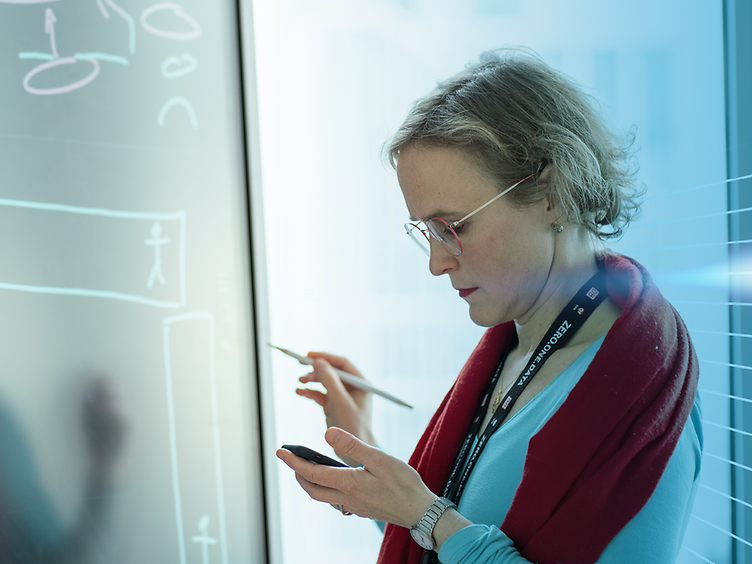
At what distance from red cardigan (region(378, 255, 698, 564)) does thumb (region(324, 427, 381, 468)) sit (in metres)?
0.18

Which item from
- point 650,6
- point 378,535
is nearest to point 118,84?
point 650,6

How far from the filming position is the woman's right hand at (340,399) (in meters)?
0.94

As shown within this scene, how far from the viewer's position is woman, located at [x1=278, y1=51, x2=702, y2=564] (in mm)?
531

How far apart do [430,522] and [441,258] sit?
33 cm

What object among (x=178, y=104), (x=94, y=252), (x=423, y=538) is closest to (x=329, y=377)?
(x=423, y=538)

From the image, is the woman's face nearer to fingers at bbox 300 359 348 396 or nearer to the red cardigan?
the red cardigan

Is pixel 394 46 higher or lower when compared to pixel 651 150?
higher

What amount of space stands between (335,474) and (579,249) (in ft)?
1.46

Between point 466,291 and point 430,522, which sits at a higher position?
point 466,291

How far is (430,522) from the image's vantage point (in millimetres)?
580

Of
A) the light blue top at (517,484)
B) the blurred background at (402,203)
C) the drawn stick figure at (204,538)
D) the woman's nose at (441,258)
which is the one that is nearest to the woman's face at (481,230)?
the woman's nose at (441,258)

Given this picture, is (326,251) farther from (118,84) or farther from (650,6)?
(650,6)

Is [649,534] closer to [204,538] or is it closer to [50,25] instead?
[204,538]

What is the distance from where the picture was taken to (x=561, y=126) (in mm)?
652
